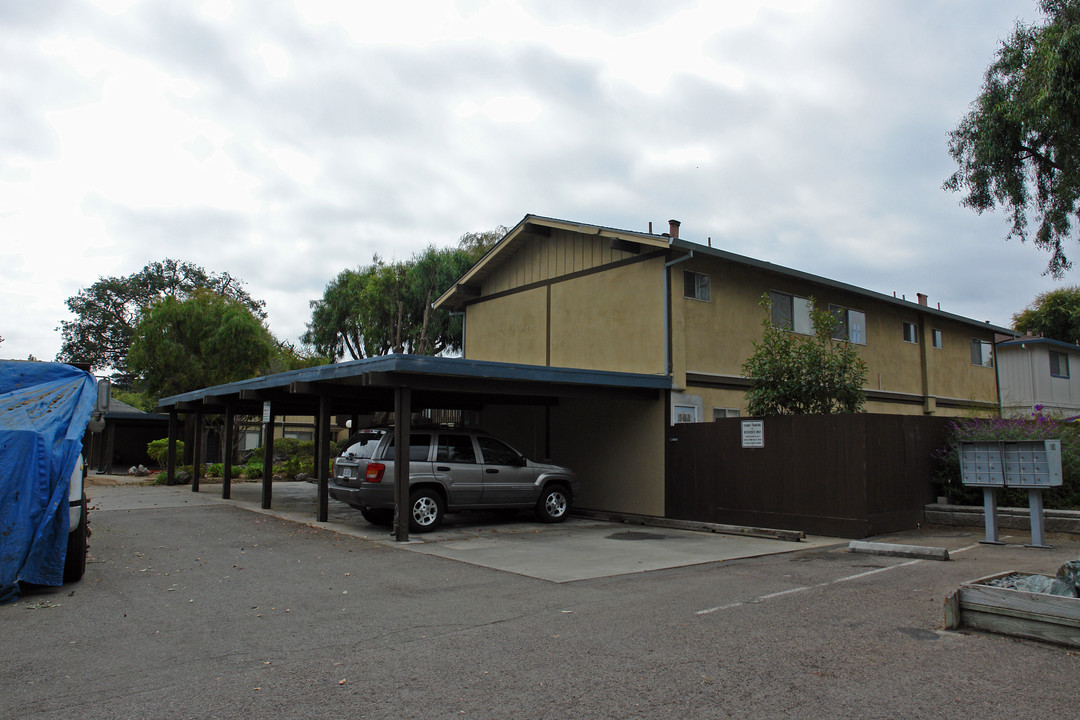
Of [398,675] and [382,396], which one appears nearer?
[398,675]

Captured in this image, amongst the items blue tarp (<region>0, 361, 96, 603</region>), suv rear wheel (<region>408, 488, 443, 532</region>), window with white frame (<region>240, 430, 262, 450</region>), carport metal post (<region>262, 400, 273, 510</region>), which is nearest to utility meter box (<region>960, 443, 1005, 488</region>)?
suv rear wheel (<region>408, 488, 443, 532</region>)

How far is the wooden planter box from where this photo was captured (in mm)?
5332

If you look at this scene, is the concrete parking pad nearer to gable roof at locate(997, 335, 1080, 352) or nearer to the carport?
the carport

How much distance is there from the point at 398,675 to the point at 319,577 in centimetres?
411

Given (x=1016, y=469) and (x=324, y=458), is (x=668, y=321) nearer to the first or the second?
(x=1016, y=469)

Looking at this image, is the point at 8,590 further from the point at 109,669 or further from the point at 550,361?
the point at 550,361

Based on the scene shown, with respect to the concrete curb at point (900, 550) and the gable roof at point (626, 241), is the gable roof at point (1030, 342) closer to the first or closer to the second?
the gable roof at point (626, 241)

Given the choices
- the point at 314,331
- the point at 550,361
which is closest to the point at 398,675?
the point at 550,361

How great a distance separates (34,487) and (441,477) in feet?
20.6

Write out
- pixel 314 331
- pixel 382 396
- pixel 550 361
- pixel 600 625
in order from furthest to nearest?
pixel 314 331
pixel 550 361
pixel 382 396
pixel 600 625

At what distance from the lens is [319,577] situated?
28.2 feet

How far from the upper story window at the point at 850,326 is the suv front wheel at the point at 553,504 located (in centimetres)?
917

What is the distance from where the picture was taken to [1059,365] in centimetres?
3100

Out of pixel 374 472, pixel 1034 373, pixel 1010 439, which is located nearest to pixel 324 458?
pixel 374 472
